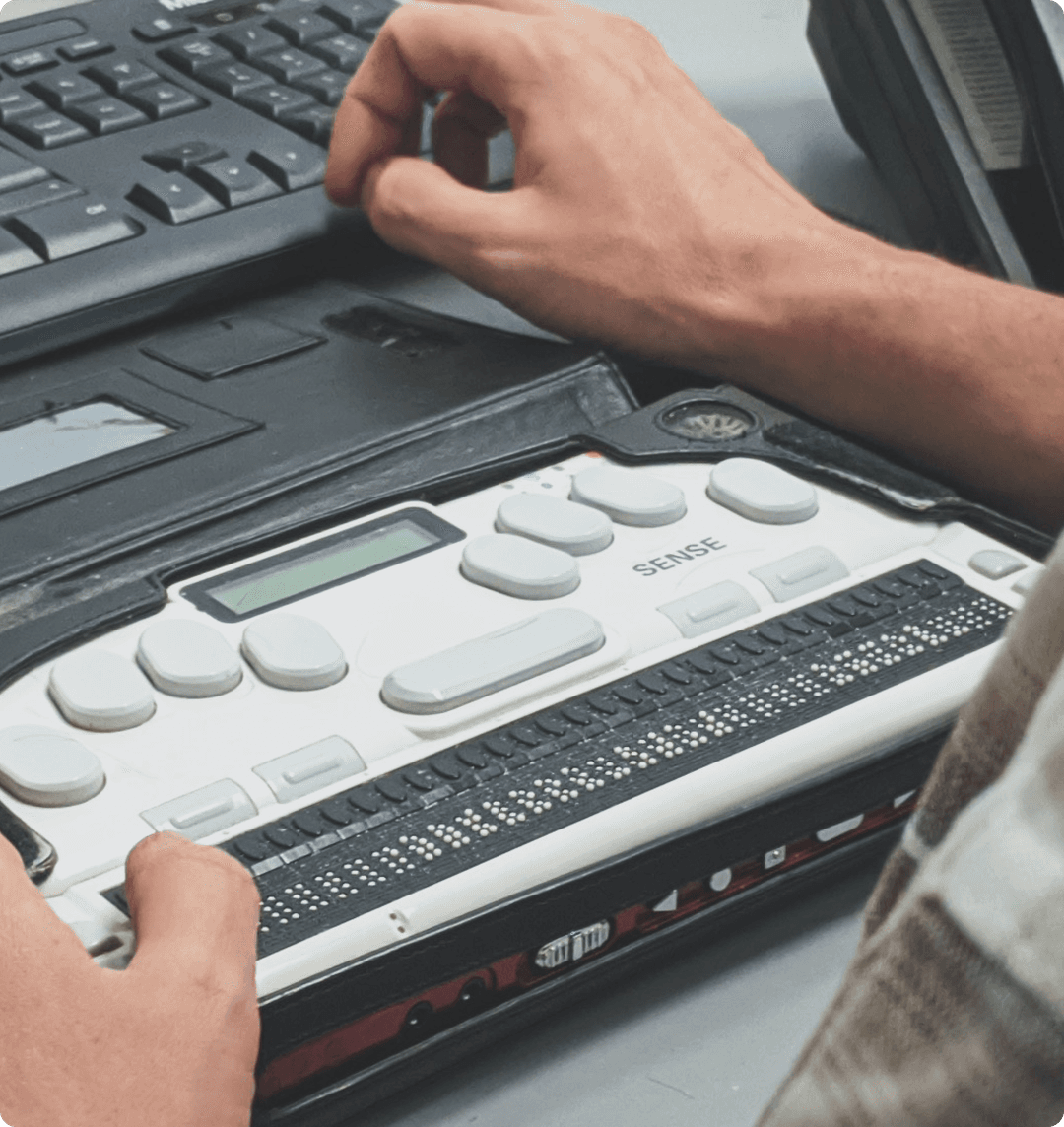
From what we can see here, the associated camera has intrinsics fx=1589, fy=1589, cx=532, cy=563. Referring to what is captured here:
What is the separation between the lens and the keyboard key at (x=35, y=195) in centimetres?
68

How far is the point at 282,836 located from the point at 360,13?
1.84 feet

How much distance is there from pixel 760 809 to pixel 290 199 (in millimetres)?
409

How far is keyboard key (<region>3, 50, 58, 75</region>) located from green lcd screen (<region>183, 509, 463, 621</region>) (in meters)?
0.37

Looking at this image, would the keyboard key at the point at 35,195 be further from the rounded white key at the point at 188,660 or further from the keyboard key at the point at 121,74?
the rounded white key at the point at 188,660

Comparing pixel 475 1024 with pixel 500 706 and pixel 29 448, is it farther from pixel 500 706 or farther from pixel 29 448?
pixel 29 448

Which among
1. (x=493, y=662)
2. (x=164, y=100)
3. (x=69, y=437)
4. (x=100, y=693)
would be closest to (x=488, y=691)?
(x=493, y=662)

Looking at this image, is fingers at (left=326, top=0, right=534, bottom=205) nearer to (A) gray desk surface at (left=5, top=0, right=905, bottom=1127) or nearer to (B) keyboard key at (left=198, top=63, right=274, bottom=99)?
(B) keyboard key at (left=198, top=63, right=274, bottom=99)

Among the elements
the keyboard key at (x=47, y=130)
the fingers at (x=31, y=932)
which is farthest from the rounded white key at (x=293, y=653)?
the keyboard key at (x=47, y=130)

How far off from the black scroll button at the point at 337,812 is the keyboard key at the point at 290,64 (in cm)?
48

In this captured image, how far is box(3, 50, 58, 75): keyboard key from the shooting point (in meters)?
0.79

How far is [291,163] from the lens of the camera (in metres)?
0.75

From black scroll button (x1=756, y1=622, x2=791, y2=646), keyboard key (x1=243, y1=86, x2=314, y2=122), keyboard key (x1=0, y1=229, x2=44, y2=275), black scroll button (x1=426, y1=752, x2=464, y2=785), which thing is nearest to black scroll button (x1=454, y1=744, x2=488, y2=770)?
black scroll button (x1=426, y1=752, x2=464, y2=785)

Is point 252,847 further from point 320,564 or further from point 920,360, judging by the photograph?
point 920,360

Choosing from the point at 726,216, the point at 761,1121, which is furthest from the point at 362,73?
the point at 761,1121
